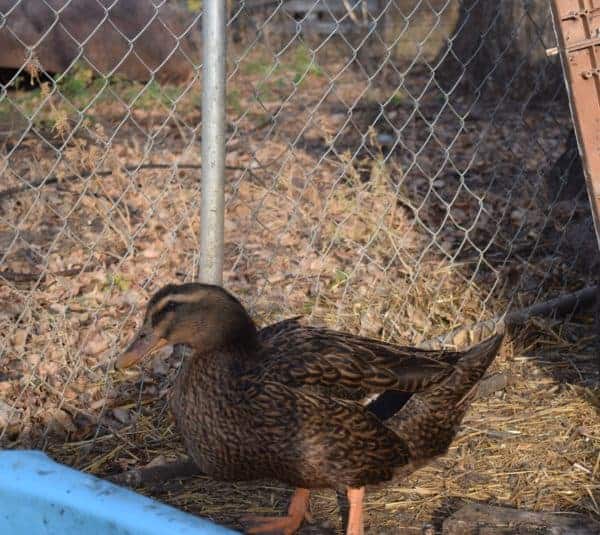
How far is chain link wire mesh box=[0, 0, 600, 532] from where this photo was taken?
140 inches

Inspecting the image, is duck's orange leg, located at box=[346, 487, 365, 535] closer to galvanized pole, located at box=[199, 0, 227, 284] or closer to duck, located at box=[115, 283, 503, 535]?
duck, located at box=[115, 283, 503, 535]

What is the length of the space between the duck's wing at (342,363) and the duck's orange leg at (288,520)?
0.42 metres

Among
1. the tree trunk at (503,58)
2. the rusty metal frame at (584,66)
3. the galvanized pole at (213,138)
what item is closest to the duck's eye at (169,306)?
the galvanized pole at (213,138)

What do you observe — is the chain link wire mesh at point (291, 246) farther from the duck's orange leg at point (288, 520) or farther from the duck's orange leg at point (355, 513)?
the duck's orange leg at point (355, 513)

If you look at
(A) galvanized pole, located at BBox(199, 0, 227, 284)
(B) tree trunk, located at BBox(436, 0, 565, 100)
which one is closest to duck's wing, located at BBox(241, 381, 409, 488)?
(A) galvanized pole, located at BBox(199, 0, 227, 284)

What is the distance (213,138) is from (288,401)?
0.94 meters

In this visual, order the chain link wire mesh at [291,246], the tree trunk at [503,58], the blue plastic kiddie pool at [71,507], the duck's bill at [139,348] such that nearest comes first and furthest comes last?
the blue plastic kiddie pool at [71,507] → the duck's bill at [139,348] → the chain link wire mesh at [291,246] → the tree trunk at [503,58]

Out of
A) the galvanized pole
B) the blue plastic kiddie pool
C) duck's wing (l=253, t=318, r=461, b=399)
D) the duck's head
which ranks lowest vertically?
duck's wing (l=253, t=318, r=461, b=399)

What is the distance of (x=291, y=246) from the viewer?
16.8 feet

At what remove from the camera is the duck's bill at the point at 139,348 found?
2.88 m

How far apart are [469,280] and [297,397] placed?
194 centimetres

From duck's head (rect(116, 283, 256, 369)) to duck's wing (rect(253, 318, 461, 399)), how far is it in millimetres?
126

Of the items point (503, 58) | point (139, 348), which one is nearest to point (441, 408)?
point (139, 348)

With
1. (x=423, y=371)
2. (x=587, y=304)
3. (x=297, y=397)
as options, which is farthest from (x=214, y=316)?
(x=587, y=304)
